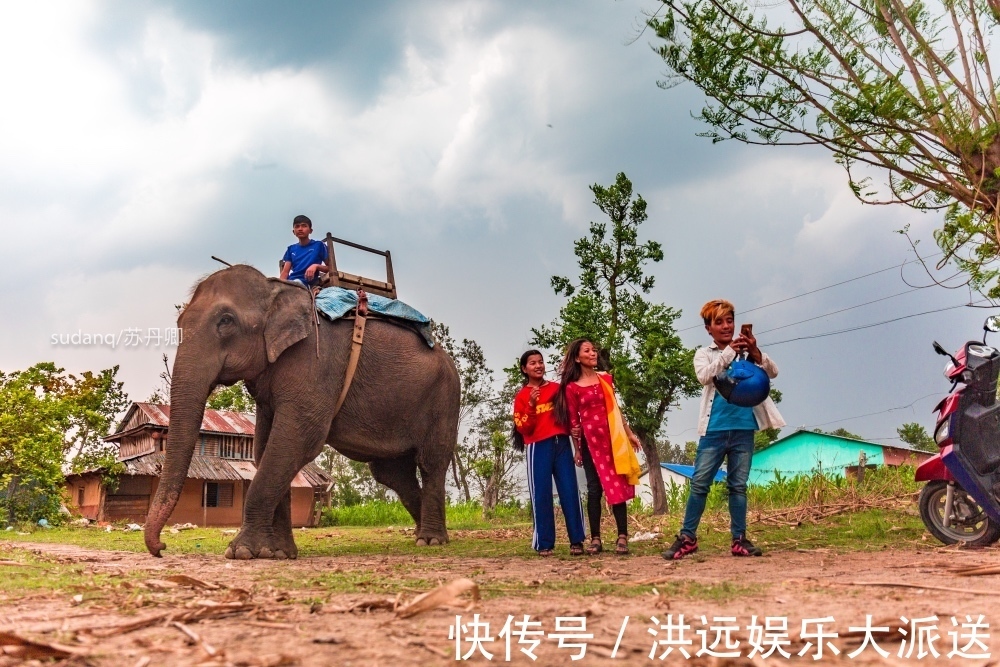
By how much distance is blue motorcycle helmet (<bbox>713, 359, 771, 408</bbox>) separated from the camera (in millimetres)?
5934

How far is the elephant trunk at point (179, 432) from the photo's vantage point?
618 centimetres

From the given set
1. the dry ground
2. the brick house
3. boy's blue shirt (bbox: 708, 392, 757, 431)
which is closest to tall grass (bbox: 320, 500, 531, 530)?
the brick house

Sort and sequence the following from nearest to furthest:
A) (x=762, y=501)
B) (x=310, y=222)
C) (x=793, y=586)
Answer: (x=793, y=586), (x=310, y=222), (x=762, y=501)

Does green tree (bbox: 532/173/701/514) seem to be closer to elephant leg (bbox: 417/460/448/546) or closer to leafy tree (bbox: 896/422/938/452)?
elephant leg (bbox: 417/460/448/546)

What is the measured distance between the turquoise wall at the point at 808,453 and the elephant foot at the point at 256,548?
95.0ft

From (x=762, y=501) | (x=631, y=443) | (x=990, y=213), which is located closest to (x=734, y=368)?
(x=631, y=443)

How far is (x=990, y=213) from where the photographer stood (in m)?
7.63

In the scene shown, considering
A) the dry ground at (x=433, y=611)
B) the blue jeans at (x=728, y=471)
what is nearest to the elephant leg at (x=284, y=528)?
the dry ground at (x=433, y=611)

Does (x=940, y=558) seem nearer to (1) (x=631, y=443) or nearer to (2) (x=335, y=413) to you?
(1) (x=631, y=443)

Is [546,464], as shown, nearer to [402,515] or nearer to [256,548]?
[256,548]

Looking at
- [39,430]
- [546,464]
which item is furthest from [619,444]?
[39,430]

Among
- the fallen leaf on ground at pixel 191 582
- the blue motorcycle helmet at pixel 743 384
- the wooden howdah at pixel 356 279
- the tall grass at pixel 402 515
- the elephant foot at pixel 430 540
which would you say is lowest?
the tall grass at pixel 402 515

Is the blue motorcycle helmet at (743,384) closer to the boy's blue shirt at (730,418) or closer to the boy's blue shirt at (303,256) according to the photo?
the boy's blue shirt at (730,418)

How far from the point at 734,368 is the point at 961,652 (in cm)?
358
